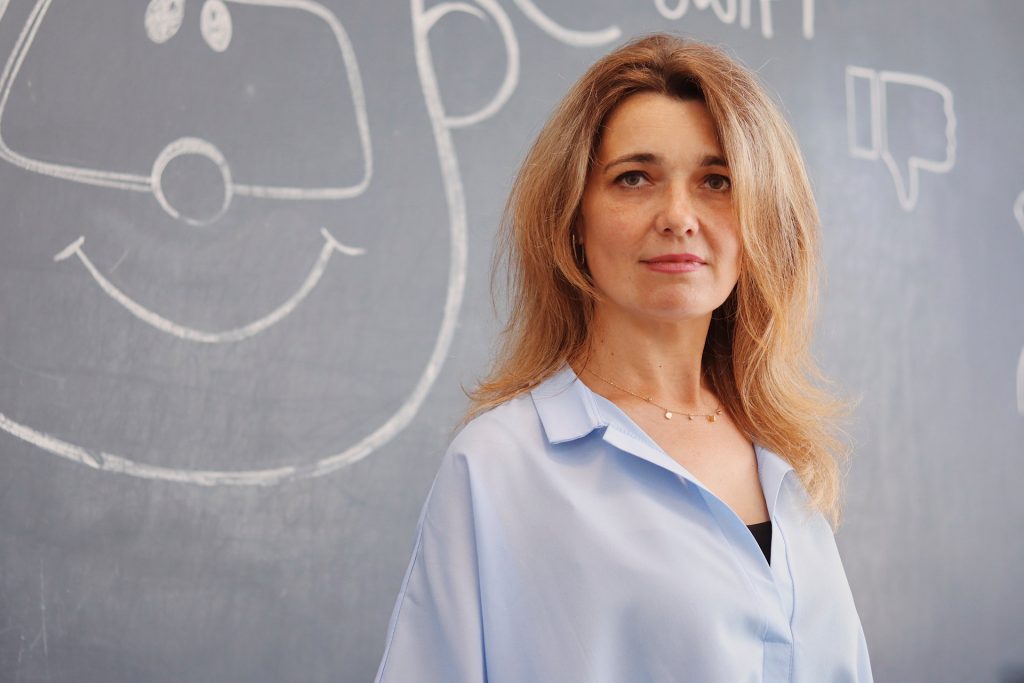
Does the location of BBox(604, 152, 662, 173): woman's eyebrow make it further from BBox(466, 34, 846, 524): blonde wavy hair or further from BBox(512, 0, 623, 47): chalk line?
BBox(512, 0, 623, 47): chalk line

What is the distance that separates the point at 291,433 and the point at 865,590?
1110 millimetres

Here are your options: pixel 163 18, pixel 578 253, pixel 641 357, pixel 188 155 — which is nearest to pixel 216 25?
pixel 163 18

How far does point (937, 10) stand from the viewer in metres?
2.07

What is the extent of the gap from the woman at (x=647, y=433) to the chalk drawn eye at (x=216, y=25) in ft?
2.06

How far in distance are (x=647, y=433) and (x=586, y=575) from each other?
18cm

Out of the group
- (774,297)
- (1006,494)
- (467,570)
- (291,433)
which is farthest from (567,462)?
(1006,494)

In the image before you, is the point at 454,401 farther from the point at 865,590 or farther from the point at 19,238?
the point at 865,590

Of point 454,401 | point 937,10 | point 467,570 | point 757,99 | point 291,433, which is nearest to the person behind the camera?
point 467,570

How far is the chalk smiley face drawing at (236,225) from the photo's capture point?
4.47 feet

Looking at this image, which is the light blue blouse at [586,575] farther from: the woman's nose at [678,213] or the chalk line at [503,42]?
the chalk line at [503,42]

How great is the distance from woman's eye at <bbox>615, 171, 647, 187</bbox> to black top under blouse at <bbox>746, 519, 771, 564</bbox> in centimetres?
33

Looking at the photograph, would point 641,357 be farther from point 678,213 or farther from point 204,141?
point 204,141

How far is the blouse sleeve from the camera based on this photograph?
2.72ft

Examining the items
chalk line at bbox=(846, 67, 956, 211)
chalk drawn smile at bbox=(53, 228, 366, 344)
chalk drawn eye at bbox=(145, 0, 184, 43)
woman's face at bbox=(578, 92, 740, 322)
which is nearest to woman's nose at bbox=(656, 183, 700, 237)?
woman's face at bbox=(578, 92, 740, 322)
